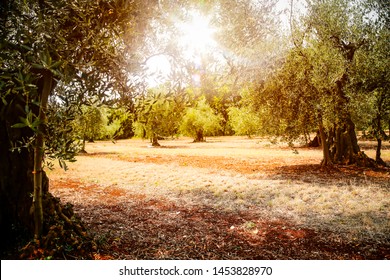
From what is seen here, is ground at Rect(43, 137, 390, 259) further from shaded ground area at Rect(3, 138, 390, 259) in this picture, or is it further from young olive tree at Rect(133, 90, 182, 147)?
young olive tree at Rect(133, 90, 182, 147)

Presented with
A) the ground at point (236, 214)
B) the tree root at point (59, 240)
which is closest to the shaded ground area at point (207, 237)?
the ground at point (236, 214)

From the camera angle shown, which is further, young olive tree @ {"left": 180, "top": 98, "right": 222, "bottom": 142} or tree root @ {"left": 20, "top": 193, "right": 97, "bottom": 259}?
young olive tree @ {"left": 180, "top": 98, "right": 222, "bottom": 142}

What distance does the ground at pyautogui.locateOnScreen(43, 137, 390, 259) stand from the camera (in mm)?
7273

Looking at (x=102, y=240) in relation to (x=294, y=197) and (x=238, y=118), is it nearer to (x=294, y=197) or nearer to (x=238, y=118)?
(x=294, y=197)

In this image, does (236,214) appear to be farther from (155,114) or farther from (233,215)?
(155,114)

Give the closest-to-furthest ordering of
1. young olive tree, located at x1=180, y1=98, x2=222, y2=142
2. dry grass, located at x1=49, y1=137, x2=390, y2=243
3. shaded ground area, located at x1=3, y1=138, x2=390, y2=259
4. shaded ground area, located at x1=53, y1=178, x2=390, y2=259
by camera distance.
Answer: shaded ground area, located at x1=53, y1=178, x2=390, y2=259, shaded ground area, located at x1=3, y1=138, x2=390, y2=259, dry grass, located at x1=49, y1=137, x2=390, y2=243, young olive tree, located at x1=180, y1=98, x2=222, y2=142

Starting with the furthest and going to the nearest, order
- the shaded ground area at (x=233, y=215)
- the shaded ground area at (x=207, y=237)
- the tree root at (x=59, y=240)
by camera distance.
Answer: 1. the shaded ground area at (x=233, y=215)
2. the shaded ground area at (x=207, y=237)
3. the tree root at (x=59, y=240)

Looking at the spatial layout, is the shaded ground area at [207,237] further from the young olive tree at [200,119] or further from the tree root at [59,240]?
the young olive tree at [200,119]

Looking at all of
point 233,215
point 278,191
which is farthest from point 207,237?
point 278,191

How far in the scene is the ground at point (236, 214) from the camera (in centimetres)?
727

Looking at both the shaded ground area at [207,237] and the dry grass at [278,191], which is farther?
the dry grass at [278,191]

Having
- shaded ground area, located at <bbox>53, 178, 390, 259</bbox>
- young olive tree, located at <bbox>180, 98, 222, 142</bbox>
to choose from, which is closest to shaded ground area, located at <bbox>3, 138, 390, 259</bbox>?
shaded ground area, located at <bbox>53, 178, 390, 259</bbox>

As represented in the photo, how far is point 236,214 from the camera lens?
10.5 meters

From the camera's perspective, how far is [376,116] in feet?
57.8
